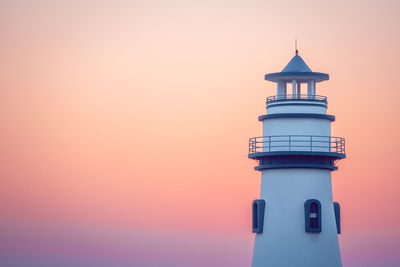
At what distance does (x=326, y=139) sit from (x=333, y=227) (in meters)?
5.23

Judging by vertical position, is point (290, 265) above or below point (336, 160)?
below

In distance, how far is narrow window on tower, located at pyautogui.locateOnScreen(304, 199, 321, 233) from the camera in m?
75.5

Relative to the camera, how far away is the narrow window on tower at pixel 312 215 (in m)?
75.5

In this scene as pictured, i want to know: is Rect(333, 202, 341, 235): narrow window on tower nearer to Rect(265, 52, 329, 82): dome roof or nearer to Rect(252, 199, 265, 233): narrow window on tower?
Rect(252, 199, 265, 233): narrow window on tower

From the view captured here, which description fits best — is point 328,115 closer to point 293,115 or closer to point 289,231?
point 293,115

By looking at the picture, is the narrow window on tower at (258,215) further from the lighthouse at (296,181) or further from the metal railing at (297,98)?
the metal railing at (297,98)

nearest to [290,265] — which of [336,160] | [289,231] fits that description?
[289,231]

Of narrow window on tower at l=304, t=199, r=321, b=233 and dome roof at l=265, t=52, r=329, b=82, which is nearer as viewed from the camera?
narrow window on tower at l=304, t=199, r=321, b=233

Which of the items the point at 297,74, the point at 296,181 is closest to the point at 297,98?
the point at 297,74

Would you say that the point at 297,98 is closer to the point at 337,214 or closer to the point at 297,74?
the point at 297,74

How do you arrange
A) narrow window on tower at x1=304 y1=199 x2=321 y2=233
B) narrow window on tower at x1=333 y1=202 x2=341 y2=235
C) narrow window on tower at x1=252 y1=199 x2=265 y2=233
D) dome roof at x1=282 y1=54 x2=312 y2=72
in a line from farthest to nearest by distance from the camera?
narrow window on tower at x1=333 y1=202 x2=341 y2=235, dome roof at x1=282 y1=54 x2=312 y2=72, narrow window on tower at x1=252 y1=199 x2=265 y2=233, narrow window on tower at x1=304 y1=199 x2=321 y2=233

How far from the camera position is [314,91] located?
255 ft

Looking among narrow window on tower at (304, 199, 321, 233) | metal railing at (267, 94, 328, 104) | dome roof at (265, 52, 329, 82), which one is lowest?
narrow window on tower at (304, 199, 321, 233)

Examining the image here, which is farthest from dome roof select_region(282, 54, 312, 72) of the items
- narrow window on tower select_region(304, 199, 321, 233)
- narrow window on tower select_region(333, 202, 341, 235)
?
narrow window on tower select_region(333, 202, 341, 235)
